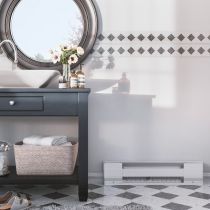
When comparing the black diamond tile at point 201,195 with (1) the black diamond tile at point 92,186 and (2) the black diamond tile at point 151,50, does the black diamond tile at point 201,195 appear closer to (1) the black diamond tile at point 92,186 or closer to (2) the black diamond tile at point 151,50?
(1) the black diamond tile at point 92,186

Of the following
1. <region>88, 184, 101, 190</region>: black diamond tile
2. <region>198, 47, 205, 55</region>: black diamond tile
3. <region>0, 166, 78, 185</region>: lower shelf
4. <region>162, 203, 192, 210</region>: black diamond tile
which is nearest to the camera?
<region>162, 203, 192, 210</region>: black diamond tile

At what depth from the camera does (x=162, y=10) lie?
358 cm

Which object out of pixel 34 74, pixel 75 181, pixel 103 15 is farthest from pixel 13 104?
pixel 103 15

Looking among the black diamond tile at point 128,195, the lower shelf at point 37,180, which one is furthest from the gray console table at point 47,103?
the black diamond tile at point 128,195

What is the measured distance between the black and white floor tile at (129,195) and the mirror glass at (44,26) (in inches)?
44.2

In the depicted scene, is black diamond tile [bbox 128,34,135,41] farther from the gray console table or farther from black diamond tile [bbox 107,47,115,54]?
the gray console table

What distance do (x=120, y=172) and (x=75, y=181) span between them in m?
0.61

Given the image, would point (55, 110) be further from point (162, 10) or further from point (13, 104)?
point (162, 10)

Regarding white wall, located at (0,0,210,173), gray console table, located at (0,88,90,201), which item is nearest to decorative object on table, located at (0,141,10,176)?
gray console table, located at (0,88,90,201)

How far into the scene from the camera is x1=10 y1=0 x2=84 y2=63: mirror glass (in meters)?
3.51

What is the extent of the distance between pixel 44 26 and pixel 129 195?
1.61 meters

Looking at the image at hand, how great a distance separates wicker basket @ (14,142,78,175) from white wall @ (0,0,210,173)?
0.54 meters

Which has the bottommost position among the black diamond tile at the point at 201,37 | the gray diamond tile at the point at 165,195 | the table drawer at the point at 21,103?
the gray diamond tile at the point at 165,195

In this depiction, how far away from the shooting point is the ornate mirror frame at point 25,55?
11.5 ft
